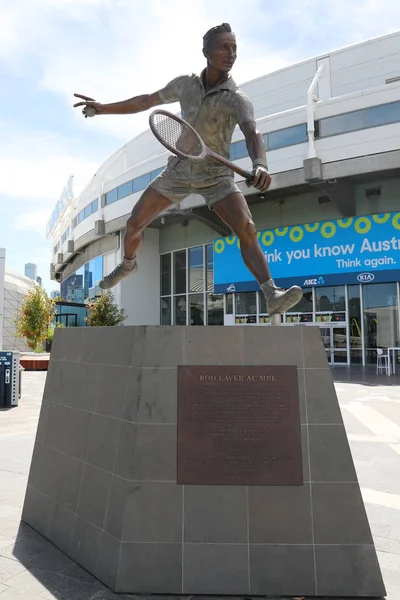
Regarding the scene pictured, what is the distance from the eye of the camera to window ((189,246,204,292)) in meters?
25.2

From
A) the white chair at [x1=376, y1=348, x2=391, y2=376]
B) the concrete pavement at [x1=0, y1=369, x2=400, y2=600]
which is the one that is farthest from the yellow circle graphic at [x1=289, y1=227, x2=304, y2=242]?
the concrete pavement at [x1=0, y1=369, x2=400, y2=600]

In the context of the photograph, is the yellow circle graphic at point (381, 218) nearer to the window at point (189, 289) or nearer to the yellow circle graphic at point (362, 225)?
the yellow circle graphic at point (362, 225)

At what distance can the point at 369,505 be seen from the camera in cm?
427

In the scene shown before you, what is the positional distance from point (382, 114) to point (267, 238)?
273 inches

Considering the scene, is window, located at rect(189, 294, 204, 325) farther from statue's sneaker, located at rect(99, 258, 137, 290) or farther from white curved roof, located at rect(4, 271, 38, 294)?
white curved roof, located at rect(4, 271, 38, 294)

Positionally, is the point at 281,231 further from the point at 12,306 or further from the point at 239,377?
the point at 12,306

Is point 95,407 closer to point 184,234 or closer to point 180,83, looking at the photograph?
point 180,83

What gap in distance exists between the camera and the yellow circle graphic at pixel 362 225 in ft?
61.0

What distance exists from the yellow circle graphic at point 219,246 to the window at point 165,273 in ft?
16.6

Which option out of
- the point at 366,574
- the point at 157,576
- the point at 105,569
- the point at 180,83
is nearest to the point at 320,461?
the point at 366,574

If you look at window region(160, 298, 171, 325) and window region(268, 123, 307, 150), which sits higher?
window region(268, 123, 307, 150)

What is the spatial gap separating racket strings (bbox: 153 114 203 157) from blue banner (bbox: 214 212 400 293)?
16315 mm

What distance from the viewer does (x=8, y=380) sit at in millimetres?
10734

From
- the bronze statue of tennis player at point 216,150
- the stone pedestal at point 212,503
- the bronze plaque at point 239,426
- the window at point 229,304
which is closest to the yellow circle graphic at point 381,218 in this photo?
the window at point 229,304
